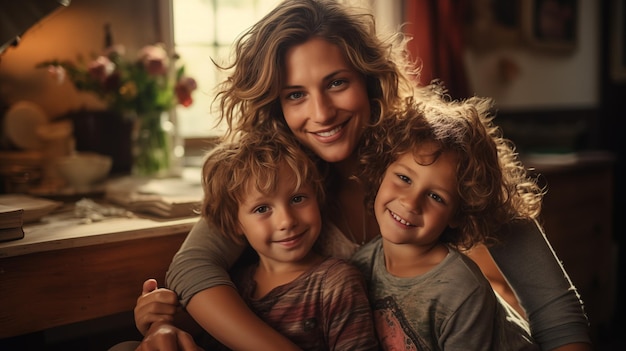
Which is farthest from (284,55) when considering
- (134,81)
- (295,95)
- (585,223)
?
(585,223)

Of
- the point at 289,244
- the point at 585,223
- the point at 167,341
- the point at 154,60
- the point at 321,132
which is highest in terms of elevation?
the point at 154,60

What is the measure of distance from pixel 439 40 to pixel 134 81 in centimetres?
150

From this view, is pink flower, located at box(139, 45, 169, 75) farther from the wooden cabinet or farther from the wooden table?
the wooden cabinet

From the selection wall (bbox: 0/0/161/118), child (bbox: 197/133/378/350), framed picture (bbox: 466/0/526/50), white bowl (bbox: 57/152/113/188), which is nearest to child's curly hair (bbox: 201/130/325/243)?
child (bbox: 197/133/378/350)

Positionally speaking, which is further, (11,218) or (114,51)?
(114,51)

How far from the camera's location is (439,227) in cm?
126

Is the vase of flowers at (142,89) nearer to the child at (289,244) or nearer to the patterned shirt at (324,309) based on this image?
the child at (289,244)

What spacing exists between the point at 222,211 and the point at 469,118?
0.61 m

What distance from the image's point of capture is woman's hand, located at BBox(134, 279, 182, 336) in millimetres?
1297

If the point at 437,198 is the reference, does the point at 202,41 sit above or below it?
above

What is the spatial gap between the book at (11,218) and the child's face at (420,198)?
87 cm

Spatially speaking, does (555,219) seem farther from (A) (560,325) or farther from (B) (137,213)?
(B) (137,213)

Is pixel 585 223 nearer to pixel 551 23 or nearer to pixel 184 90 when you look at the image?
pixel 551 23

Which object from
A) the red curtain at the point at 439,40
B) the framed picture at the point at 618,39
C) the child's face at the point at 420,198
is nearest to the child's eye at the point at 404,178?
the child's face at the point at 420,198
